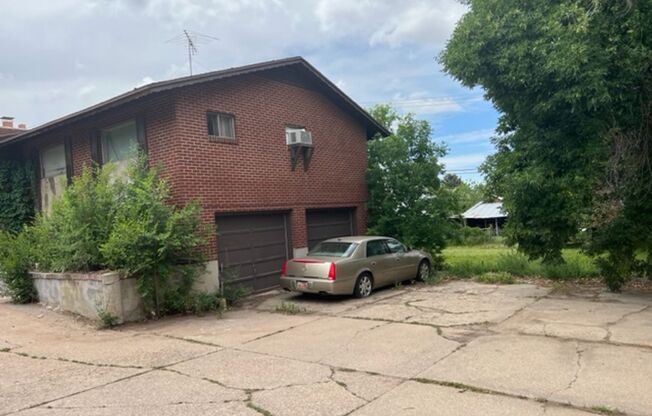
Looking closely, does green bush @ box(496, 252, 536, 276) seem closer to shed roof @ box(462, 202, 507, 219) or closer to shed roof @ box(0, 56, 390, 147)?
shed roof @ box(0, 56, 390, 147)

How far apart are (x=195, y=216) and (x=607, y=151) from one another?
8437mm

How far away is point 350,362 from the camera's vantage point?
6.49m

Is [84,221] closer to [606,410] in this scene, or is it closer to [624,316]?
[606,410]

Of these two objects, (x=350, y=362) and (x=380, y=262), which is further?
(x=380, y=262)

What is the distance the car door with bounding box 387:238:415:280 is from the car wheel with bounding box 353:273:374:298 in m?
1.13

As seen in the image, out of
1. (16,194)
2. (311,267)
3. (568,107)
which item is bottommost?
(311,267)

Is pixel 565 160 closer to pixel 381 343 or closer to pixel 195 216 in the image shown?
pixel 381 343

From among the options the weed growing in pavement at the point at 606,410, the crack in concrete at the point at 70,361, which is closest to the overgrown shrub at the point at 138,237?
the crack in concrete at the point at 70,361

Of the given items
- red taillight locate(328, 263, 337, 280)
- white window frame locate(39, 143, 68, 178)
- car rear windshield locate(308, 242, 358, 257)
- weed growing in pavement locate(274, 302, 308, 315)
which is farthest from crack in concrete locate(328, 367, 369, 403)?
white window frame locate(39, 143, 68, 178)

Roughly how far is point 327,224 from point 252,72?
5004 mm

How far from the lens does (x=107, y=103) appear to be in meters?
11.3

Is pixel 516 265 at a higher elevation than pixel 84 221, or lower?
lower

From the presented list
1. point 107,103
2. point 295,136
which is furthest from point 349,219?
point 107,103

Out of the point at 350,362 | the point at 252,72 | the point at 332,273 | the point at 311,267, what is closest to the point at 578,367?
the point at 350,362
